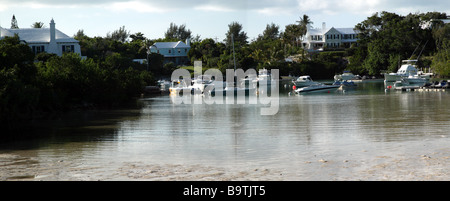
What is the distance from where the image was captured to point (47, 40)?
75688mm

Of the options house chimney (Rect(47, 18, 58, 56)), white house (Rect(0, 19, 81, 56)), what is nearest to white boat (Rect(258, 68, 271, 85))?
white house (Rect(0, 19, 81, 56))

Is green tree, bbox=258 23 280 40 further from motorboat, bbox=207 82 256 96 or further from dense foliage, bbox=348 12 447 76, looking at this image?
motorboat, bbox=207 82 256 96

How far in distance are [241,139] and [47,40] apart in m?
55.5

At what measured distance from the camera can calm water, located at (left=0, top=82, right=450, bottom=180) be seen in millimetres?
20969

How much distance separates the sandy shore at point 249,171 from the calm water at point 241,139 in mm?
290

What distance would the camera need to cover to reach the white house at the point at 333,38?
144m

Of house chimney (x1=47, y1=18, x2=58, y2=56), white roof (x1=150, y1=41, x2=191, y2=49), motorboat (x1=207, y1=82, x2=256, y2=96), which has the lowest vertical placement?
motorboat (x1=207, y1=82, x2=256, y2=96)

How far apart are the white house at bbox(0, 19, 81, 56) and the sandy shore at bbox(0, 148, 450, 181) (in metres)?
57.0

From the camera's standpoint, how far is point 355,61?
123 metres

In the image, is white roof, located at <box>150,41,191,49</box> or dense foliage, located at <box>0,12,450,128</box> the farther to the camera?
white roof, located at <box>150,41,191,49</box>

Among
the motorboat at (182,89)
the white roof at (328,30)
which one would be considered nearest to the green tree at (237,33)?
the white roof at (328,30)

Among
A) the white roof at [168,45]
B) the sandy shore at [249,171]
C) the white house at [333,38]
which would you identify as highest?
the white house at [333,38]

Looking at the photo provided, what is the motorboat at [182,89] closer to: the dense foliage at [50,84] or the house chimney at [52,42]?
the dense foliage at [50,84]
